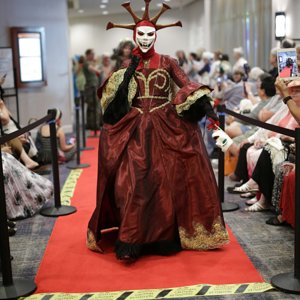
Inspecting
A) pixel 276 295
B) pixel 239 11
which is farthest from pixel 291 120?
pixel 239 11

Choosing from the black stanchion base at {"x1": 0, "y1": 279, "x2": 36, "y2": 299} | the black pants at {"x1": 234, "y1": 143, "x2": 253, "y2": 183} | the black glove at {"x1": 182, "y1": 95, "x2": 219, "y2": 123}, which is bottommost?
the black stanchion base at {"x1": 0, "y1": 279, "x2": 36, "y2": 299}

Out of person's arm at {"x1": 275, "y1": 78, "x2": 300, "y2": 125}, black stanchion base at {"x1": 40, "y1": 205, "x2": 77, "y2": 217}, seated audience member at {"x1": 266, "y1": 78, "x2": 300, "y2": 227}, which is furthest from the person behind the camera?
black stanchion base at {"x1": 40, "y1": 205, "x2": 77, "y2": 217}

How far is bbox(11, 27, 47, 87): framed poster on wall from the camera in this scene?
30.0ft

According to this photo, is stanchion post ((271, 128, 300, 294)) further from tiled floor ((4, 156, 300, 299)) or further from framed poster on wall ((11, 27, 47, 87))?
framed poster on wall ((11, 27, 47, 87))

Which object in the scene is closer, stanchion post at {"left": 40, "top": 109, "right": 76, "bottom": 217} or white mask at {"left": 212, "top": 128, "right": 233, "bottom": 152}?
white mask at {"left": 212, "top": 128, "right": 233, "bottom": 152}

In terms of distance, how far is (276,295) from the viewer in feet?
10.1

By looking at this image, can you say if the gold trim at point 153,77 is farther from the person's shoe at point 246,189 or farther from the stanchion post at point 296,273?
the person's shoe at point 246,189

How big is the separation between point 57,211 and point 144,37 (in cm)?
189

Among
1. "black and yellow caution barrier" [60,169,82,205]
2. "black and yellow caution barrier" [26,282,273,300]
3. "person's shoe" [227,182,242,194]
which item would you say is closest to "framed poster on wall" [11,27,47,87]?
"black and yellow caution barrier" [60,169,82,205]

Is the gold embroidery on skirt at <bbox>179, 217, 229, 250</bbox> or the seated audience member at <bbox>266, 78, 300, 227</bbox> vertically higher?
the seated audience member at <bbox>266, 78, 300, 227</bbox>

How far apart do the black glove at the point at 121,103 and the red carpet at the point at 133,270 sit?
955 millimetres

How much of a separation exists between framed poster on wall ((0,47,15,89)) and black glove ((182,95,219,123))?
5272 millimetres

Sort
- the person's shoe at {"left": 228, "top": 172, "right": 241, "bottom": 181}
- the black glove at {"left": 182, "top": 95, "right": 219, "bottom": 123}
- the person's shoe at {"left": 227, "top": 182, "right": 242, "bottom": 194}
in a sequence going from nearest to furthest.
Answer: the black glove at {"left": 182, "top": 95, "right": 219, "bottom": 123} → the person's shoe at {"left": 227, "top": 182, "right": 242, "bottom": 194} → the person's shoe at {"left": 228, "top": 172, "right": 241, "bottom": 181}

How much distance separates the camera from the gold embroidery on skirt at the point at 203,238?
377 cm
